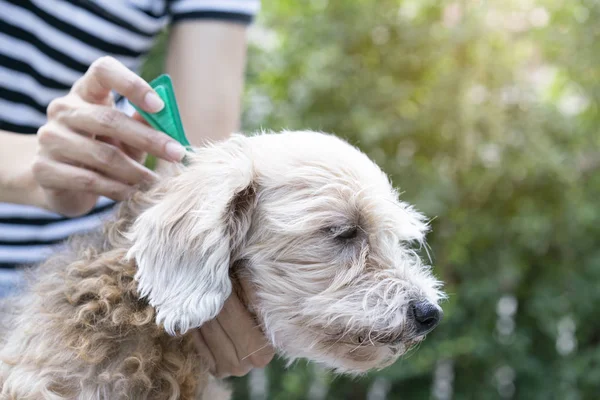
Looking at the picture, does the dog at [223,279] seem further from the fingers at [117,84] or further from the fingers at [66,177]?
the fingers at [117,84]

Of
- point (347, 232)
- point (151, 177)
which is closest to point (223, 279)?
point (347, 232)

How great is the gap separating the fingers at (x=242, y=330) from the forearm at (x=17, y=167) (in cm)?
75

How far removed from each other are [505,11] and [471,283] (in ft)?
7.20

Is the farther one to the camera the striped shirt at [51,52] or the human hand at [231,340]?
the striped shirt at [51,52]

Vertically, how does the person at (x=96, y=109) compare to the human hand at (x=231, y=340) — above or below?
above

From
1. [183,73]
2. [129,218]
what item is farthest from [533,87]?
[129,218]

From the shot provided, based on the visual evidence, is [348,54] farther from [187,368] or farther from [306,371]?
[187,368]

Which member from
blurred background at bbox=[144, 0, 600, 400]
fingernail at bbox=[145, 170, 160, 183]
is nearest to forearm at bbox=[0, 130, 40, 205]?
fingernail at bbox=[145, 170, 160, 183]

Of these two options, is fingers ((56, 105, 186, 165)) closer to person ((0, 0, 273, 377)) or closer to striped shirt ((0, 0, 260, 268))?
person ((0, 0, 273, 377))

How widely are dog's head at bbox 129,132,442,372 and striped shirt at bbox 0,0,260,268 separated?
536 millimetres

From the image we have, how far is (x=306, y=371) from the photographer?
5.38m

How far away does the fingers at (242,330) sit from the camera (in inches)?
84.7

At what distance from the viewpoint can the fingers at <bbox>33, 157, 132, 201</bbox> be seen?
2.18 meters

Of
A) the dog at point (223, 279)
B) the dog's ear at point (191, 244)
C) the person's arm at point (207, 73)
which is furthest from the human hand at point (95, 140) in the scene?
the person's arm at point (207, 73)
